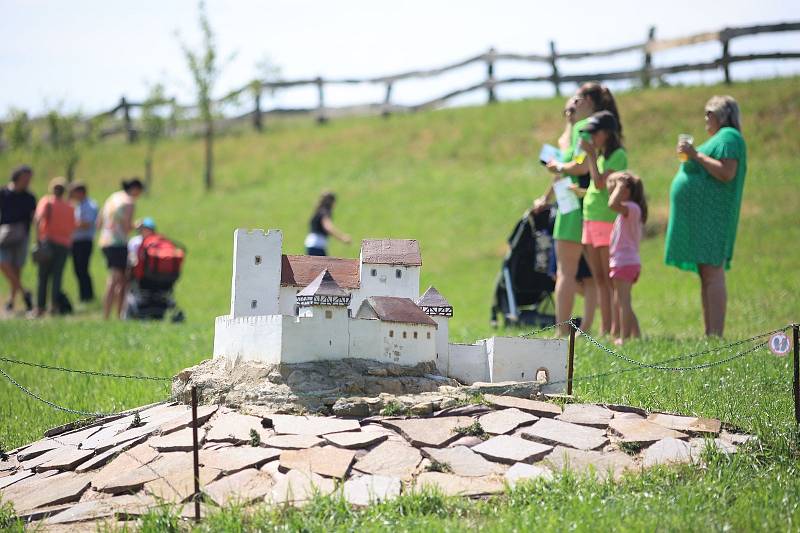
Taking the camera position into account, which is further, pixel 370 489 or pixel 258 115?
pixel 258 115

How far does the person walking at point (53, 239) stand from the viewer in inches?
802

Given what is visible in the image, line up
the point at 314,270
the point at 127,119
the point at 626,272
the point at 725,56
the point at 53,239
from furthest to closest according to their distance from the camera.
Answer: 1. the point at 127,119
2. the point at 725,56
3. the point at 53,239
4. the point at 626,272
5. the point at 314,270

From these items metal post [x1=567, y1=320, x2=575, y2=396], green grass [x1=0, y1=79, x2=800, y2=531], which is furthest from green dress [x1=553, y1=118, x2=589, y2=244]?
metal post [x1=567, y1=320, x2=575, y2=396]

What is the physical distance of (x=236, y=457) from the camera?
25.8 feet

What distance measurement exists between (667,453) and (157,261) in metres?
11.9

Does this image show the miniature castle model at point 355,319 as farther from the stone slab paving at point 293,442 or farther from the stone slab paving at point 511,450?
the stone slab paving at point 511,450

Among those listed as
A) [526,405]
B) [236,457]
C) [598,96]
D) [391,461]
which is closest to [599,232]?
[598,96]

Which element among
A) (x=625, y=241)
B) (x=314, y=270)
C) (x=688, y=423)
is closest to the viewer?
(x=688, y=423)

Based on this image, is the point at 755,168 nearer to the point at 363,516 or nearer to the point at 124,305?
the point at 124,305

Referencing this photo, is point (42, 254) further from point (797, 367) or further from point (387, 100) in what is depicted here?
point (387, 100)

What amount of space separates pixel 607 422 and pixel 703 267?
458 cm

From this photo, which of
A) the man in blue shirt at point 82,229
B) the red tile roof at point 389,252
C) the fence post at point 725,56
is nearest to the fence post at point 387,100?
the fence post at point 725,56

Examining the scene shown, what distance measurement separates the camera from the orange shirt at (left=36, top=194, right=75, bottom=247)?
66.8ft

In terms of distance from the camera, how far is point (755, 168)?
26078 millimetres
